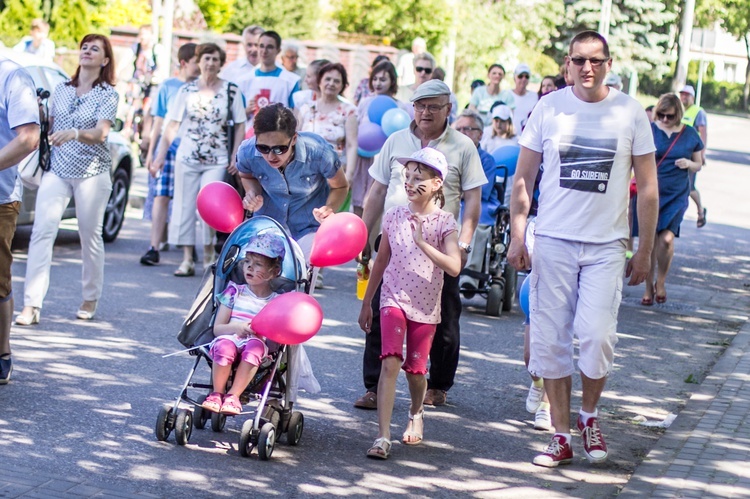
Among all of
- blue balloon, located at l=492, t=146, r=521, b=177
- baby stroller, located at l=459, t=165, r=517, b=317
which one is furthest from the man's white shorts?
blue balloon, located at l=492, t=146, r=521, b=177

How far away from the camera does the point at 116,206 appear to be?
14.3 m

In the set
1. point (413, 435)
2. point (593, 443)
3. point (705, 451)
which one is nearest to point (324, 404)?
point (413, 435)

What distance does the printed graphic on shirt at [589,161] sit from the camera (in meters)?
6.66

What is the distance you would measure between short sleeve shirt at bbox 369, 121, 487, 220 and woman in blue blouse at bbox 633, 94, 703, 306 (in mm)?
5389

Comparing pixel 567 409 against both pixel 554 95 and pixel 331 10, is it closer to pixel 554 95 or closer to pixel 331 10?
pixel 554 95

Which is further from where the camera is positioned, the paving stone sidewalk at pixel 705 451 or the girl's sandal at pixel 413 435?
the girl's sandal at pixel 413 435

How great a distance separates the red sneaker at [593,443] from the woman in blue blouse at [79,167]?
4.37m

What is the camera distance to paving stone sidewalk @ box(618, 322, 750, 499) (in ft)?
20.7

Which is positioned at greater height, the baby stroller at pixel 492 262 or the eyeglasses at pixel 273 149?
the eyeglasses at pixel 273 149

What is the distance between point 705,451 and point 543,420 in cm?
107

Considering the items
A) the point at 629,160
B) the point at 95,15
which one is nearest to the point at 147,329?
the point at 629,160

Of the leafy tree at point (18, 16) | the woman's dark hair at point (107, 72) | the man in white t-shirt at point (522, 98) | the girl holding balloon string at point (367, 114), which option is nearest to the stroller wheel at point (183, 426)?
the woman's dark hair at point (107, 72)

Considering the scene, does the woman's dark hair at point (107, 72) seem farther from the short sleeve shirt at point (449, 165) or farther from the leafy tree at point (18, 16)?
the leafy tree at point (18, 16)

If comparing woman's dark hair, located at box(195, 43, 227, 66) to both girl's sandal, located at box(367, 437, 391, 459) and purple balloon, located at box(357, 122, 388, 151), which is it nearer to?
purple balloon, located at box(357, 122, 388, 151)
